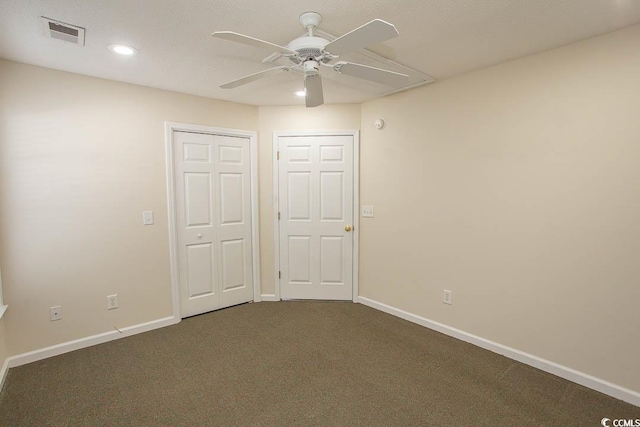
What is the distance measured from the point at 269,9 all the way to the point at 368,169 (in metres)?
2.15

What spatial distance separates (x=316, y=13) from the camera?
1.70m

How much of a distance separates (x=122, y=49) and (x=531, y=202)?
3.21 metres

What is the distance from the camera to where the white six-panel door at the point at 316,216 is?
3.62 meters

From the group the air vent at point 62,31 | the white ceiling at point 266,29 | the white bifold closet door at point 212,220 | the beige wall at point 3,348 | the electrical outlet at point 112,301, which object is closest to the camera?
the white ceiling at point 266,29

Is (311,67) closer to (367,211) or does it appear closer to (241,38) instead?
(241,38)

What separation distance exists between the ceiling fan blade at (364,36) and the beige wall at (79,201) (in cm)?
220

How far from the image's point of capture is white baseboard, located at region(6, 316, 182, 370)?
2414 mm

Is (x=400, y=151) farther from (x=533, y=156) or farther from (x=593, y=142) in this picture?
(x=593, y=142)

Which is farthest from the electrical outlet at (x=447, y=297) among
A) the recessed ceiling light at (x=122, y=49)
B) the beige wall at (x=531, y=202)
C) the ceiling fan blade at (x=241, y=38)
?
the recessed ceiling light at (x=122, y=49)

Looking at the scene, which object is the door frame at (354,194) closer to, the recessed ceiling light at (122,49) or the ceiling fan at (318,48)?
the ceiling fan at (318,48)

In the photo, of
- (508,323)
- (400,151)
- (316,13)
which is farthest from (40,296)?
(508,323)

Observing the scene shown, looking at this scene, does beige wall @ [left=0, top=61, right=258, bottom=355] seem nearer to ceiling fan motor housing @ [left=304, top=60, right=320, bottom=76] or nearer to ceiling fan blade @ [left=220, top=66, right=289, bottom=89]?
ceiling fan blade @ [left=220, top=66, right=289, bottom=89]

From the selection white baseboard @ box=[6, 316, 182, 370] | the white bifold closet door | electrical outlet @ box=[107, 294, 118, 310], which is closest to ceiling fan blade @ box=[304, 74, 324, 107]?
the white bifold closet door

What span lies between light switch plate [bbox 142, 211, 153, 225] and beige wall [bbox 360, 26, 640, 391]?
8.15 ft
